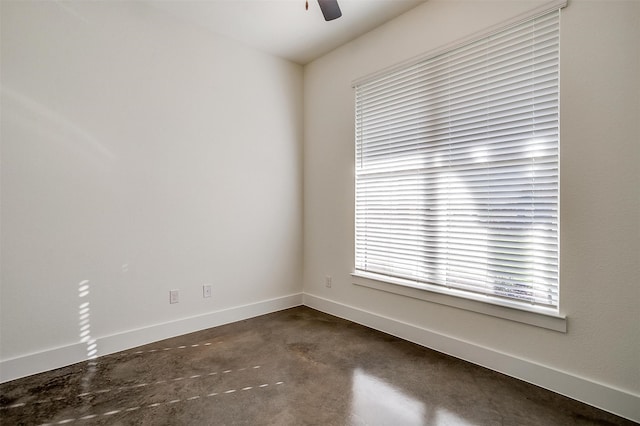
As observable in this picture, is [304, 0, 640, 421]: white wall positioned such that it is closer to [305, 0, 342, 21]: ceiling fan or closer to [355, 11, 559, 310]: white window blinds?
[355, 11, 559, 310]: white window blinds

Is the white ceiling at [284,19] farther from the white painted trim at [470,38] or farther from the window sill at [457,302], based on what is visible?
the window sill at [457,302]

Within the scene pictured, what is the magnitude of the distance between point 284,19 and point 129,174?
1.88 m

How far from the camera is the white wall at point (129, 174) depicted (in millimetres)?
2129

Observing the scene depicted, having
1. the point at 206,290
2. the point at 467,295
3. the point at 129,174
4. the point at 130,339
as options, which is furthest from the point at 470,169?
the point at 130,339

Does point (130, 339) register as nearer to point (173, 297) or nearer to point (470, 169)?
point (173, 297)

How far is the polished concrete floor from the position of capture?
1695mm

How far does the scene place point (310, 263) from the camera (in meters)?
3.69

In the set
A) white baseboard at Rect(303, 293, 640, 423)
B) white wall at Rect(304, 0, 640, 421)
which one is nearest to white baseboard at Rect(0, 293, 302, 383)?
white baseboard at Rect(303, 293, 640, 423)

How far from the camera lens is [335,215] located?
3.38 meters

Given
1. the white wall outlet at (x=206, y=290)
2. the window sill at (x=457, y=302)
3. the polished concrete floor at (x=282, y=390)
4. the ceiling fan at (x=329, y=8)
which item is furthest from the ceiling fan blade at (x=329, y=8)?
the white wall outlet at (x=206, y=290)

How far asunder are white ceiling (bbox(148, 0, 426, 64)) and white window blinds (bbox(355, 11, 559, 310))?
50 centimetres

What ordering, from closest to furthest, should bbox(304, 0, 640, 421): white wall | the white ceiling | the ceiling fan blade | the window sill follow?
bbox(304, 0, 640, 421): white wall
the ceiling fan blade
the window sill
the white ceiling

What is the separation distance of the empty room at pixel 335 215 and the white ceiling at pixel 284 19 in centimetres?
3

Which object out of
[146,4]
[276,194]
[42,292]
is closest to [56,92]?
[146,4]
